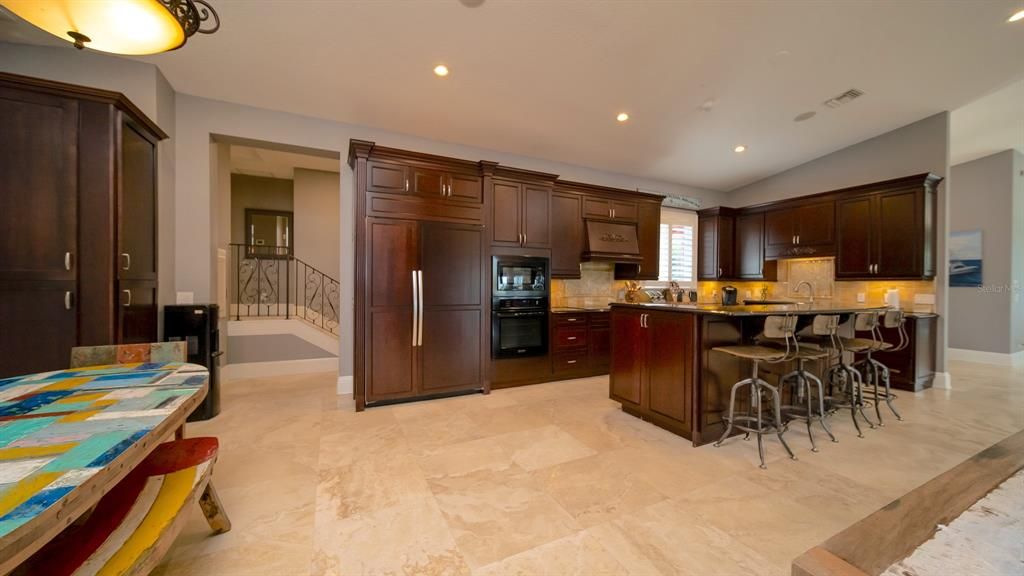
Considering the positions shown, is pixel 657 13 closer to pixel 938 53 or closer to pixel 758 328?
pixel 758 328

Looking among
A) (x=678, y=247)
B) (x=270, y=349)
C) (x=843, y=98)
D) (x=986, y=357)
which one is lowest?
(x=986, y=357)

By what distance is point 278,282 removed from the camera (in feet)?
22.5

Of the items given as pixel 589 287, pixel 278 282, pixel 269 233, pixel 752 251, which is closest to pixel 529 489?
pixel 589 287

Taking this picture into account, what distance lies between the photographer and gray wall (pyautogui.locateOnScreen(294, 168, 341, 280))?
6434 mm

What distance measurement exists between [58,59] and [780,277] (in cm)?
910

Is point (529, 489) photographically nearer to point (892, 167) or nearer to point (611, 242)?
point (611, 242)

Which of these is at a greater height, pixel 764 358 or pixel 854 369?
pixel 764 358

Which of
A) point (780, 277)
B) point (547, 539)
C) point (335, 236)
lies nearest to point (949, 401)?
point (780, 277)

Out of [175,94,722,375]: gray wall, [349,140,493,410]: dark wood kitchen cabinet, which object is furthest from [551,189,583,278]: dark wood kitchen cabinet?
[175,94,722,375]: gray wall

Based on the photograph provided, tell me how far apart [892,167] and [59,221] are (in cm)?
851

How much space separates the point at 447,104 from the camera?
3758 millimetres

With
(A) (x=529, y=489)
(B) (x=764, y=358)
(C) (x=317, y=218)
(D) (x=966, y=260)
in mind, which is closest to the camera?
(A) (x=529, y=489)

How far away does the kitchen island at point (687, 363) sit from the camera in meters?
2.73

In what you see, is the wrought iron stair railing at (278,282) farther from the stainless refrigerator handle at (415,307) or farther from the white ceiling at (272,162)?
the stainless refrigerator handle at (415,307)
